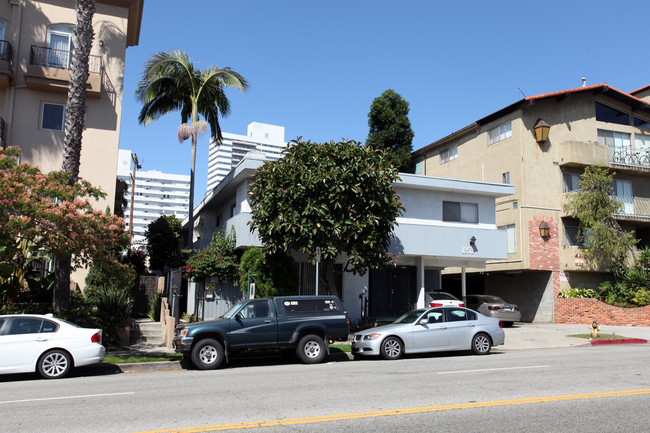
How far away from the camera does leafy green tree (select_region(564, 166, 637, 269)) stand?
93.3 feet

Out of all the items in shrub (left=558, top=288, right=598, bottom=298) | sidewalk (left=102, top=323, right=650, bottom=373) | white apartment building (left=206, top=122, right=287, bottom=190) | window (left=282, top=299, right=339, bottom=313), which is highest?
white apartment building (left=206, top=122, right=287, bottom=190)

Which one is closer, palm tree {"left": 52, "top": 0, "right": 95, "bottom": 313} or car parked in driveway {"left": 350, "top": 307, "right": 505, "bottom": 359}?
car parked in driveway {"left": 350, "top": 307, "right": 505, "bottom": 359}

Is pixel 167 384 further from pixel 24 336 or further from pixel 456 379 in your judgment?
pixel 456 379

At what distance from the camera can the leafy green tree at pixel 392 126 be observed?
37.5m

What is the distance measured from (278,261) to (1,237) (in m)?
8.88

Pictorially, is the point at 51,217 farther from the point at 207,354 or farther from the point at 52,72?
the point at 52,72

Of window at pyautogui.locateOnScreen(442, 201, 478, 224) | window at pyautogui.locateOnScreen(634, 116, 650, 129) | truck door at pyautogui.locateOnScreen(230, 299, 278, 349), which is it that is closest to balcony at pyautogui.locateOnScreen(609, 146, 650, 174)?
window at pyautogui.locateOnScreen(634, 116, 650, 129)

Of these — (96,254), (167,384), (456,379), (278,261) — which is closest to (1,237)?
(96,254)

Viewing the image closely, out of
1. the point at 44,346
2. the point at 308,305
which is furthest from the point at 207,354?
the point at 44,346

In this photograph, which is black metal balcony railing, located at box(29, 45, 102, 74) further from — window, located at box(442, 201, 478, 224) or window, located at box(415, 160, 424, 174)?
window, located at box(415, 160, 424, 174)

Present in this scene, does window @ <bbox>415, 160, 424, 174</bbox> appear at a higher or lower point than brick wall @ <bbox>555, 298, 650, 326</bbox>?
higher

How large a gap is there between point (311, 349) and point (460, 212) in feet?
41.2

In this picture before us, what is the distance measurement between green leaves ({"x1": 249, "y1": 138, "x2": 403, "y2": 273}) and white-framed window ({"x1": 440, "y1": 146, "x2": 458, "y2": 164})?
703 inches

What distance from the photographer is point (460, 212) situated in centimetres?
2391
